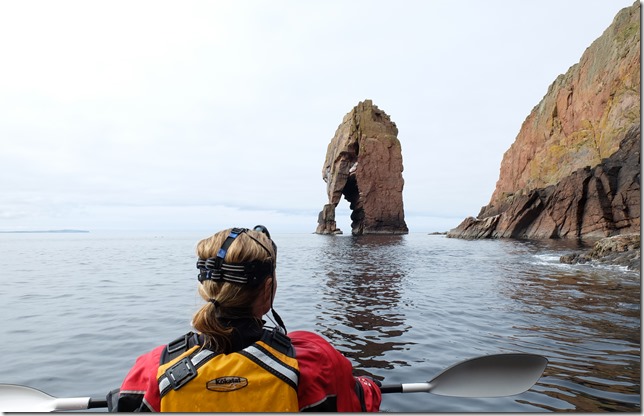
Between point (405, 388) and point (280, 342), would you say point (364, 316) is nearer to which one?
point (405, 388)

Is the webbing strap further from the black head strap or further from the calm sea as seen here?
the calm sea

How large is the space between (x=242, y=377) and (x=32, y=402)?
203cm

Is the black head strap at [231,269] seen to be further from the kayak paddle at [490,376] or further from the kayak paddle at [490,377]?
the kayak paddle at [490,376]

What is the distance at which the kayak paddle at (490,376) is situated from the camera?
333 centimetres

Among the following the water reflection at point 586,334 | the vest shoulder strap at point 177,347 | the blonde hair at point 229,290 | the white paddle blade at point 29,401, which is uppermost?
the blonde hair at point 229,290

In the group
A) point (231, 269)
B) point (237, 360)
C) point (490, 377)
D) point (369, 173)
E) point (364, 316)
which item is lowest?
point (364, 316)

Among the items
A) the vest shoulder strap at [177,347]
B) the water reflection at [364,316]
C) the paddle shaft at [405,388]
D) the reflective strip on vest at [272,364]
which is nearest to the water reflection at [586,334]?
the paddle shaft at [405,388]

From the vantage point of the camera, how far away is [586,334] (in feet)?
21.4

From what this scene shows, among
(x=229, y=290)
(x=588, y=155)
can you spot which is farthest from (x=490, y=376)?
(x=588, y=155)

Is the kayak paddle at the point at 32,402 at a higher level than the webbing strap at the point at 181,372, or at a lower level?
lower

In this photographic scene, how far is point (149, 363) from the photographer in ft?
6.17

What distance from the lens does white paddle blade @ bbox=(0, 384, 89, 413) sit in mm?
2699

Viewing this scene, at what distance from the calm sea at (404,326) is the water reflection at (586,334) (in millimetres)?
23

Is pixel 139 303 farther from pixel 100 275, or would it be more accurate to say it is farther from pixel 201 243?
pixel 201 243
